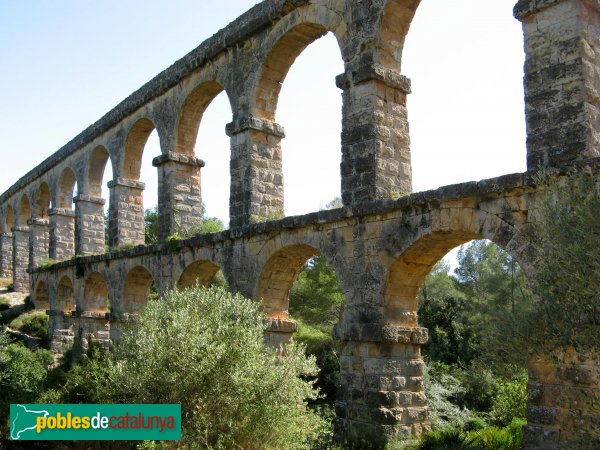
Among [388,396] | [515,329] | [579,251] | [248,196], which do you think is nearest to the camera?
[579,251]

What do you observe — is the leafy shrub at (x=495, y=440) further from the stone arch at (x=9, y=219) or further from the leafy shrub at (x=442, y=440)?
the stone arch at (x=9, y=219)

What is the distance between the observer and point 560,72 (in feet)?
21.6

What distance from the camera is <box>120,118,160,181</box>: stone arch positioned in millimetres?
15893

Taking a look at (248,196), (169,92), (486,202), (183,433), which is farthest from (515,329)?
(169,92)

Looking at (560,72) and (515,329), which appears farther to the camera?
(560,72)

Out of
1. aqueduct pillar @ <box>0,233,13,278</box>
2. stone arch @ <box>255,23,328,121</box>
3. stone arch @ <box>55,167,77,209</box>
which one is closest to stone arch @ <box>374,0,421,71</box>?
stone arch @ <box>255,23,328,121</box>

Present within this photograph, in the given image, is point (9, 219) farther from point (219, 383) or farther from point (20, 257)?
point (219, 383)

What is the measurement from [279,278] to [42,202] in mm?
16955

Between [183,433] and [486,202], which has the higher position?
[486,202]

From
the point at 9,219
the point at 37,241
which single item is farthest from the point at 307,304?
the point at 9,219

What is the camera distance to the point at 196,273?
12.3 meters

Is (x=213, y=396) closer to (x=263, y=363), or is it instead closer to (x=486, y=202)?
(x=263, y=363)

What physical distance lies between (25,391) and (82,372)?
3.38 feet

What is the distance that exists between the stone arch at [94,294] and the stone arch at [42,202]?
821cm
